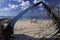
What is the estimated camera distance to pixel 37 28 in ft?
5.42

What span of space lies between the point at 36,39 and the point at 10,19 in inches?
12.1

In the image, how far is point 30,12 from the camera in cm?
163

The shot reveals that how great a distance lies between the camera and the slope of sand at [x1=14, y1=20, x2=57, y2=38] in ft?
5.37

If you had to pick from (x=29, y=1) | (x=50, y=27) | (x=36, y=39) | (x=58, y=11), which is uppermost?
(x=29, y=1)

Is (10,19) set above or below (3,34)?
above

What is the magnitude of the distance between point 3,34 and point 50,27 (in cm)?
44

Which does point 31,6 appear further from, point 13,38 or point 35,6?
point 13,38

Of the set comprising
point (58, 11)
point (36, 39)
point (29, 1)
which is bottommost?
point (36, 39)

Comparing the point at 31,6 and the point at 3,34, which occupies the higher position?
the point at 31,6

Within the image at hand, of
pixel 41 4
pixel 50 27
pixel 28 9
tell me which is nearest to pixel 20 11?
pixel 28 9

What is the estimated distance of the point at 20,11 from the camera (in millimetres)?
1620

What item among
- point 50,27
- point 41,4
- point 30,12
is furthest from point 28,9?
point 50,27

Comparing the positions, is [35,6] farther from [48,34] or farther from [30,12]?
[48,34]

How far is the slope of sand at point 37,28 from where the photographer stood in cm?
164
